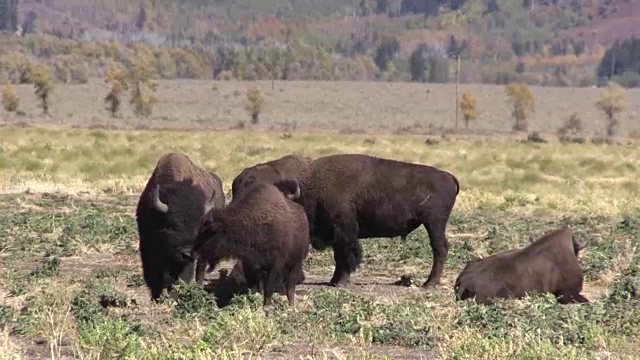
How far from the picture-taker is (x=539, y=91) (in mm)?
167250

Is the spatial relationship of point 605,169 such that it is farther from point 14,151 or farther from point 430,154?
point 14,151

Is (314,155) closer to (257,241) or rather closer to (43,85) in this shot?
(257,241)

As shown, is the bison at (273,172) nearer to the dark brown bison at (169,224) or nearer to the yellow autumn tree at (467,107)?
the dark brown bison at (169,224)

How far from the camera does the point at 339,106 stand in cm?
13762

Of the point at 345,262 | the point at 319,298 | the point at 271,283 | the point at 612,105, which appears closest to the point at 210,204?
the point at 271,283

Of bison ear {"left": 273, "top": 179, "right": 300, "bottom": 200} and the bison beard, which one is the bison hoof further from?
the bison beard

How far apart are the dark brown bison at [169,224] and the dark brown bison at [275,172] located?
188 centimetres

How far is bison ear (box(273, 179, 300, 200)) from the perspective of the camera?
14125 mm

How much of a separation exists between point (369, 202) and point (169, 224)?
358 cm

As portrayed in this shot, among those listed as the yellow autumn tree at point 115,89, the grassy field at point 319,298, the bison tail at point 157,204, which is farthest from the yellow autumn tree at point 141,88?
the bison tail at point 157,204

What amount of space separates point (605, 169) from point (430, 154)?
8401 mm

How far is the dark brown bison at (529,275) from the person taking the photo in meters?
13.0

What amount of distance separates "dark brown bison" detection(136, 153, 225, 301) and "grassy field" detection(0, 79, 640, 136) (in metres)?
78.1

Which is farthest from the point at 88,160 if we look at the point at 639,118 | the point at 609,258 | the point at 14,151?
the point at 639,118
